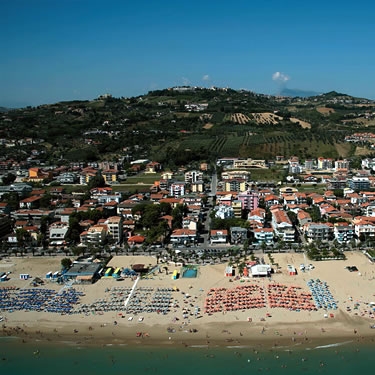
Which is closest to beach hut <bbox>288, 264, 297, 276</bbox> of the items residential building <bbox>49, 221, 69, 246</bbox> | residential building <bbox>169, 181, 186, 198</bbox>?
residential building <bbox>49, 221, 69, 246</bbox>

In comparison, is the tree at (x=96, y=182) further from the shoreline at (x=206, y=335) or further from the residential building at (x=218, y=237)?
the shoreline at (x=206, y=335)

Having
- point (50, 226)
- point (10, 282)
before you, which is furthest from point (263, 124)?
point (10, 282)

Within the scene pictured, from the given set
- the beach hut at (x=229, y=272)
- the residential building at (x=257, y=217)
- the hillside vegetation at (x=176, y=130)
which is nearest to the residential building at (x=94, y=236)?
the beach hut at (x=229, y=272)

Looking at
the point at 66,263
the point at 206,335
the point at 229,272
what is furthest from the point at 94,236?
the point at 206,335

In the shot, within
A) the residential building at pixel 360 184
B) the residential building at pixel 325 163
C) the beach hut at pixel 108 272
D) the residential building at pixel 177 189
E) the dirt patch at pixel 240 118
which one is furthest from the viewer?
the dirt patch at pixel 240 118

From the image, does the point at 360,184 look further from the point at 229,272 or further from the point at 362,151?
the point at 229,272

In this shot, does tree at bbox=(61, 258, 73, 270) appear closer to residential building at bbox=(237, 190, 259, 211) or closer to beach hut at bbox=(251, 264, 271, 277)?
beach hut at bbox=(251, 264, 271, 277)
